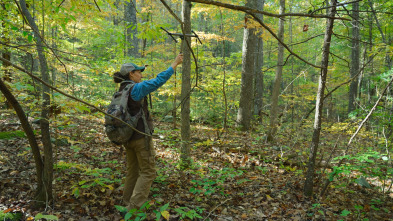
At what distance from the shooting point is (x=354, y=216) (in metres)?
3.22

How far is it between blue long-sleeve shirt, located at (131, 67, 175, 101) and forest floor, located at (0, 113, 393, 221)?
84 cm

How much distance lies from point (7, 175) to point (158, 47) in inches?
245

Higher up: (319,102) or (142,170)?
(319,102)

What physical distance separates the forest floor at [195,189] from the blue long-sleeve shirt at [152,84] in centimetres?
84

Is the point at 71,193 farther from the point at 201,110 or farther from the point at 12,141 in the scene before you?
the point at 201,110

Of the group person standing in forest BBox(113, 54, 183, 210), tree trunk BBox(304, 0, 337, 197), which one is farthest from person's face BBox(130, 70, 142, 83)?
tree trunk BBox(304, 0, 337, 197)

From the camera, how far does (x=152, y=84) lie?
2.71 meters

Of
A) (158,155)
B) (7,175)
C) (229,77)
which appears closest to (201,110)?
(229,77)

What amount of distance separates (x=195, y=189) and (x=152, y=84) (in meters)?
2.00

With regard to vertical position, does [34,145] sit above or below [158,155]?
above

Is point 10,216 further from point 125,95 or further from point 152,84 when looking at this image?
point 152,84

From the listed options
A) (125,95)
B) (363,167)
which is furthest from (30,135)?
(363,167)

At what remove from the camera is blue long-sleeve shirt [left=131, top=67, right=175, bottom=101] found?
2.71m

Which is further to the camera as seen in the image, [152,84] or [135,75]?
[135,75]
